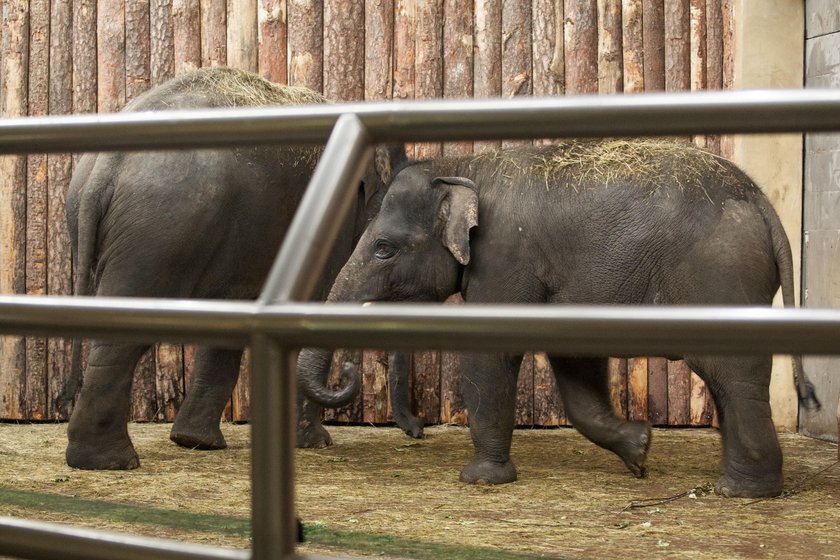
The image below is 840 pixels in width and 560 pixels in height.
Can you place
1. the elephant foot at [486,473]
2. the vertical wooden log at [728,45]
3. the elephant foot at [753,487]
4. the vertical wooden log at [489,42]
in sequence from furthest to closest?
1. the vertical wooden log at [489,42]
2. the vertical wooden log at [728,45]
3. the elephant foot at [486,473]
4. the elephant foot at [753,487]

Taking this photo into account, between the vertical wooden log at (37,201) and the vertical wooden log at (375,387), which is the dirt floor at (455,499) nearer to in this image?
the vertical wooden log at (375,387)

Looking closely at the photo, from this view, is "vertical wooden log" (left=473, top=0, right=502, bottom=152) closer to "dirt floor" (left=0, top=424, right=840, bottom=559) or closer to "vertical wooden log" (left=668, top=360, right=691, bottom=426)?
"vertical wooden log" (left=668, top=360, right=691, bottom=426)

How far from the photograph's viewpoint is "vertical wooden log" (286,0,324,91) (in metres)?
5.66

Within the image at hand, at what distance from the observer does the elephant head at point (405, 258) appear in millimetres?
4422

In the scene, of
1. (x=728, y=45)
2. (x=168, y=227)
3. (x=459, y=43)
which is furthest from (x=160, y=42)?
(x=728, y=45)

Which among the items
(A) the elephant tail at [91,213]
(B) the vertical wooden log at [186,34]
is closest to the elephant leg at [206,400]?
(A) the elephant tail at [91,213]

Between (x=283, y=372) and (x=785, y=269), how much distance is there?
3.16m

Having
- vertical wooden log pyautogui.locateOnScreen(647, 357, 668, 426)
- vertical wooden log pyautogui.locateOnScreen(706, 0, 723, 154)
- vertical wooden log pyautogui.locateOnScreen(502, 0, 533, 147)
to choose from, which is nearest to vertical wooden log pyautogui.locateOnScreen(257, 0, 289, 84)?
vertical wooden log pyautogui.locateOnScreen(502, 0, 533, 147)

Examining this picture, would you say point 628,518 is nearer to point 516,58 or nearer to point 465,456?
point 465,456

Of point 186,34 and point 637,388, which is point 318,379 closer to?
point 637,388

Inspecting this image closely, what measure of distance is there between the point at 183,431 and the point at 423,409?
52.3 inches

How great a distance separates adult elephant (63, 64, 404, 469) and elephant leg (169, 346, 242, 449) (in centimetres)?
5

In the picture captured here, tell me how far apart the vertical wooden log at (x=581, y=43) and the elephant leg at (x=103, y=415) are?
263cm

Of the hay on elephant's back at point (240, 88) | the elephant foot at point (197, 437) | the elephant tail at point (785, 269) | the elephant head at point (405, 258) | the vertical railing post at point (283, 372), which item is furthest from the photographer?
the elephant foot at point (197, 437)
